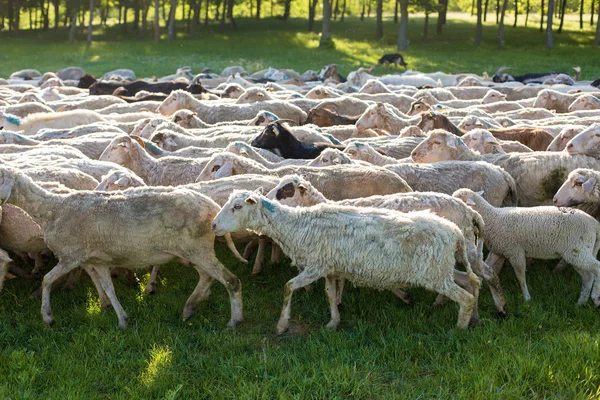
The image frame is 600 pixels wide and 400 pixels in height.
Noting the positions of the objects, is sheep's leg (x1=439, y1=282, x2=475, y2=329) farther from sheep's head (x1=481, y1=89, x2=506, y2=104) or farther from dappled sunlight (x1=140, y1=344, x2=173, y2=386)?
sheep's head (x1=481, y1=89, x2=506, y2=104)

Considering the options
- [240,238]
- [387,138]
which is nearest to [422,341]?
[240,238]

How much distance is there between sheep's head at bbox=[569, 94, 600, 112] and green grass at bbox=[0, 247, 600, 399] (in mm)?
7504

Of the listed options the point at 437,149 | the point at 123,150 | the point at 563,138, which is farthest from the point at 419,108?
the point at 123,150

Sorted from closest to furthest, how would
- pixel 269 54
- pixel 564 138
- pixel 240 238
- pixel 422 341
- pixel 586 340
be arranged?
pixel 586 340
pixel 422 341
pixel 240 238
pixel 564 138
pixel 269 54

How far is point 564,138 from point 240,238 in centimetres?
484

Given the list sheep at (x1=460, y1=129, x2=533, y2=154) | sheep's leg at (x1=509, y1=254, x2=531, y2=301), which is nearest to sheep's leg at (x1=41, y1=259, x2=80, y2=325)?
sheep's leg at (x1=509, y1=254, x2=531, y2=301)

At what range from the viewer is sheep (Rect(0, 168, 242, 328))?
19.5 ft

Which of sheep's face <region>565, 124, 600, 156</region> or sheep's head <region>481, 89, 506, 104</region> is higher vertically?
sheep's head <region>481, 89, 506, 104</region>

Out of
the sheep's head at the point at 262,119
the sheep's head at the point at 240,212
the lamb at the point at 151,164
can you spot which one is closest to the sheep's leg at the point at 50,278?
the sheep's head at the point at 240,212

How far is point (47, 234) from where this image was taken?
20.0 ft

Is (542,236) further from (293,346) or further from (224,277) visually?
(224,277)

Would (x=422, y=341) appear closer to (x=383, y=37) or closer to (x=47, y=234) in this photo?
(x=47, y=234)

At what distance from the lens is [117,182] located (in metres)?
7.01

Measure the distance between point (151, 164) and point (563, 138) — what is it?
5409 millimetres
